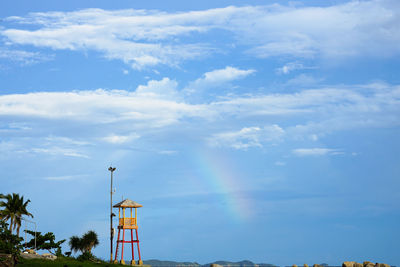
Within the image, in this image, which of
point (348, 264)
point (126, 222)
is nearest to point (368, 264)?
point (348, 264)

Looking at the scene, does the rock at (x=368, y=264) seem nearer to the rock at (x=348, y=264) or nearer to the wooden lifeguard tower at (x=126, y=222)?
the rock at (x=348, y=264)

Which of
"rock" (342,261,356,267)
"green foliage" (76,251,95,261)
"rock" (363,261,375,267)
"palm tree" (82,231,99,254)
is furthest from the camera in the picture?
"palm tree" (82,231,99,254)

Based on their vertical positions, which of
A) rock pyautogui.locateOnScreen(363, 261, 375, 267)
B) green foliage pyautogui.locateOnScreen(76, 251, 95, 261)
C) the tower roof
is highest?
the tower roof

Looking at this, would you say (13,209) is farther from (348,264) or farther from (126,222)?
(348,264)

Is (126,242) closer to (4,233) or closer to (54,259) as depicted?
(54,259)

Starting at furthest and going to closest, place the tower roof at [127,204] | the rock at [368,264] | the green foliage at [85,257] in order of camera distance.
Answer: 1. the tower roof at [127,204]
2. the rock at [368,264]
3. the green foliage at [85,257]

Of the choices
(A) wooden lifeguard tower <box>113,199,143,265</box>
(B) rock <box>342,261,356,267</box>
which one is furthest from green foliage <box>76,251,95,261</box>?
(B) rock <box>342,261,356,267</box>

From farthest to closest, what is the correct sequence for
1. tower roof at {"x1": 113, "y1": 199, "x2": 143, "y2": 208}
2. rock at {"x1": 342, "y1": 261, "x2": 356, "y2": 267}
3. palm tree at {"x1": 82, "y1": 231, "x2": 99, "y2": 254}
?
palm tree at {"x1": 82, "y1": 231, "x2": 99, "y2": 254} → tower roof at {"x1": 113, "y1": 199, "x2": 143, "y2": 208} → rock at {"x1": 342, "y1": 261, "x2": 356, "y2": 267}

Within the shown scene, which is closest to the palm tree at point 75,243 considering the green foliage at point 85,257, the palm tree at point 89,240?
the palm tree at point 89,240

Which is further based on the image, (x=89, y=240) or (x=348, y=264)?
(x=89, y=240)

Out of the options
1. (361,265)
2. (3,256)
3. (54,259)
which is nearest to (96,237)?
(54,259)

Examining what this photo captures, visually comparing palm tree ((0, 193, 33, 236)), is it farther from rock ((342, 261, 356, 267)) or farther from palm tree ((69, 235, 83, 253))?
rock ((342, 261, 356, 267))

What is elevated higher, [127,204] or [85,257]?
[127,204]

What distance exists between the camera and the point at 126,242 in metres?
75.8
